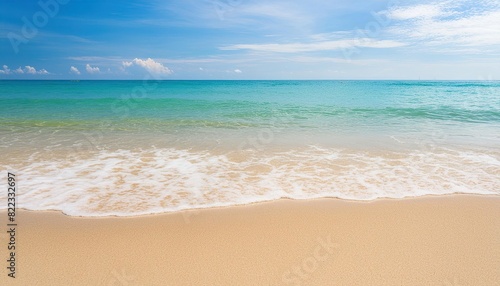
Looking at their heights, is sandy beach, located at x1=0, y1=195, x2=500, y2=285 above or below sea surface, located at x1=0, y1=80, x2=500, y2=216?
below

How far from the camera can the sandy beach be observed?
10.7 ft

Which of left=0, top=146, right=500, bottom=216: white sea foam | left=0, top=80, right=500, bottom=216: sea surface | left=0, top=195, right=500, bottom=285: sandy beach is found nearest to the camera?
left=0, top=195, right=500, bottom=285: sandy beach

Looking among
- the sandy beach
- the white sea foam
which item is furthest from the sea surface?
the sandy beach

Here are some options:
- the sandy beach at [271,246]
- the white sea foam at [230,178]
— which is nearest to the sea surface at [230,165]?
the white sea foam at [230,178]

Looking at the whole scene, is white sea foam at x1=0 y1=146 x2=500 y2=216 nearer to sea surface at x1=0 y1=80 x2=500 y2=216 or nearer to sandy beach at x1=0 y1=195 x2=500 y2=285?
sea surface at x1=0 y1=80 x2=500 y2=216

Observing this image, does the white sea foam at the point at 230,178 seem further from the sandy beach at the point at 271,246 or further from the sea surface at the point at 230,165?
the sandy beach at the point at 271,246

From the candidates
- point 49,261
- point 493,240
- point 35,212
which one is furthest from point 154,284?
point 493,240

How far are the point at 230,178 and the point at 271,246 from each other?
9.32ft

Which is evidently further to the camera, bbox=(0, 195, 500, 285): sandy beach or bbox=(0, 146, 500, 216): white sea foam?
bbox=(0, 146, 500, 216): white sea foam

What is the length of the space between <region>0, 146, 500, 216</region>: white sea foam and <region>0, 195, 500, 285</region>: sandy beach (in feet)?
1.53

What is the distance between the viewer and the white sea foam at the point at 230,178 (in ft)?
17.5

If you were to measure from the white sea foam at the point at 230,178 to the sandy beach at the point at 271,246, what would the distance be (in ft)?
1.53

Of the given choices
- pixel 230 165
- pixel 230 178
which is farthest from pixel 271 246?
pixel 230 165

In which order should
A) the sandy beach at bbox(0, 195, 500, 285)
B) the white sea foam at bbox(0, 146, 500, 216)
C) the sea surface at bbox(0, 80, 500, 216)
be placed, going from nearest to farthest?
the sandy beach at bbox(0, 195, 500, 285) < the white sea foam at bbox(0, 146, 500, 216) < the sea surface at bbox(0, 80, 500, 216)
